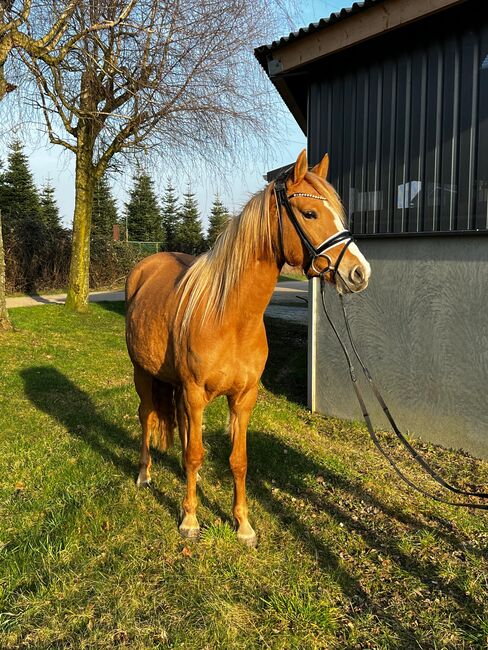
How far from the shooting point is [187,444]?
115 inches

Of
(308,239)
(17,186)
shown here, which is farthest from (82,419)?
(17,186)

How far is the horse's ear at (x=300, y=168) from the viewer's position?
231cm

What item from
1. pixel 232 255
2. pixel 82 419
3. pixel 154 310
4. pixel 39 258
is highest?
pixel 39 258

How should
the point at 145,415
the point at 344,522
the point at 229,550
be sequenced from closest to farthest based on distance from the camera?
the point at 229,550, the point at 344,522, the point at 145,415

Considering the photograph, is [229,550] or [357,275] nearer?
[357,275]

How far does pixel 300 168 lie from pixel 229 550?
222 cm

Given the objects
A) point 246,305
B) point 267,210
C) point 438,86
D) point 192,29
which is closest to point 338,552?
point 246,305

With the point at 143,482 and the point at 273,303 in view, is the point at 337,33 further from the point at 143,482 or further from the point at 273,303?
the point at 273,303

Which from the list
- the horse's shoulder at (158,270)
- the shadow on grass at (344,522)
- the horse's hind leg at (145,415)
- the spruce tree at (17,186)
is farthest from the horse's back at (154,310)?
the spruce tree at (17,186)

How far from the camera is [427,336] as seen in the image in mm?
4879

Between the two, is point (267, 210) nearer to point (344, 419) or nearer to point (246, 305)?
point (246, 305)

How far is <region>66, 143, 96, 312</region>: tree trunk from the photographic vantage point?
37.3 feet

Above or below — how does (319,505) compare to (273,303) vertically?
below

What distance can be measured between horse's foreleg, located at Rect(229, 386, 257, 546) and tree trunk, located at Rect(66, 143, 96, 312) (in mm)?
9944
